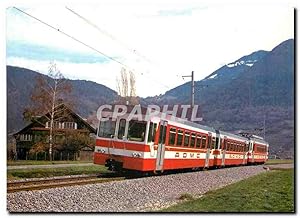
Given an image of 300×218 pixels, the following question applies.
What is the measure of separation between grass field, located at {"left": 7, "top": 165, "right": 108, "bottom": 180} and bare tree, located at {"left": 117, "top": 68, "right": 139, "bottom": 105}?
5.92 ft

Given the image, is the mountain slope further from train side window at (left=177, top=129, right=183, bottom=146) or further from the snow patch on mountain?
train side window at (left=177, top=129, right=183, bottom=146)

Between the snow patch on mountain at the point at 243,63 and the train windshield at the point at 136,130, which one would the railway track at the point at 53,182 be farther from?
the snow patch on mountain at the point at 243,63

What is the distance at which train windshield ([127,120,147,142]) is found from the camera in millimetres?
10500

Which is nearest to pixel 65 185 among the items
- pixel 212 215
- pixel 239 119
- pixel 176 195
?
pixel 176 195

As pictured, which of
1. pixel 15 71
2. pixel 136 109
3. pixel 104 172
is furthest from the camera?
pixel 104 172

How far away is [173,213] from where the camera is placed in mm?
8188

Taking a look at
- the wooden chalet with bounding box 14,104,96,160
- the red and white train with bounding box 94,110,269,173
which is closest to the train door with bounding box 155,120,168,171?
the red and white train with bounding box 94,110,269,173

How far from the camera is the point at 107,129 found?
1074 centimetres

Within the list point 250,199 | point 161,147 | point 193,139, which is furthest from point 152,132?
point 250,199

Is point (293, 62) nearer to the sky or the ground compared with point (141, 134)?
nearer to the sky

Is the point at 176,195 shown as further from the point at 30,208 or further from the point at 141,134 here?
the point at 30,208

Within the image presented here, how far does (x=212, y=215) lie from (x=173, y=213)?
22.3 inches

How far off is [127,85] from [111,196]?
6.30ft

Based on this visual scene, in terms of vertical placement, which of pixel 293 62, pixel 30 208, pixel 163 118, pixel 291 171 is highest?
pixel 293 62
